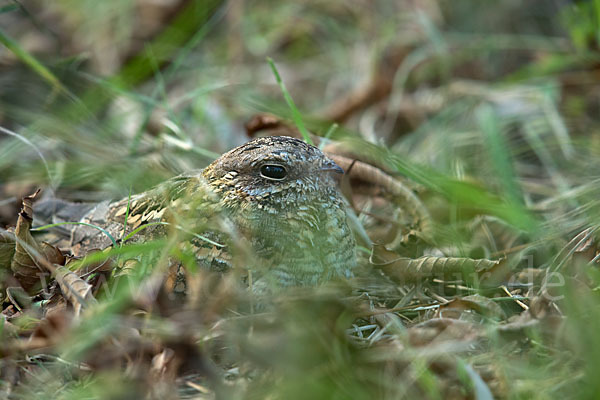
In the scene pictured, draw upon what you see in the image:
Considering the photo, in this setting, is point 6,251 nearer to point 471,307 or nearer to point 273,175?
point 273,175

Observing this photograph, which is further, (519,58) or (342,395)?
(519,58)

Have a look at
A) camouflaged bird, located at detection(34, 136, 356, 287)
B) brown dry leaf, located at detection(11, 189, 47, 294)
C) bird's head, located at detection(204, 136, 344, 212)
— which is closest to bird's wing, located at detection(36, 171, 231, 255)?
camouflaged bird, located at detection(34, 136, 356, 287)

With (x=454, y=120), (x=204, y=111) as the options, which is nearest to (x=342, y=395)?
(x=204, y=111)

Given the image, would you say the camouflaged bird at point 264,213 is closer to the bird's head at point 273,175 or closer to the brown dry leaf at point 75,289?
the bird's head at point 273,175

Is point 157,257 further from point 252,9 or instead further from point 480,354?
point 252,9

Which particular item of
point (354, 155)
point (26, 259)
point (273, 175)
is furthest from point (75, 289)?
point (354, 155)

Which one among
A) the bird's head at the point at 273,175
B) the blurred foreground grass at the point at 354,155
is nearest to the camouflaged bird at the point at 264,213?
the bird's head at the point at 273,175
